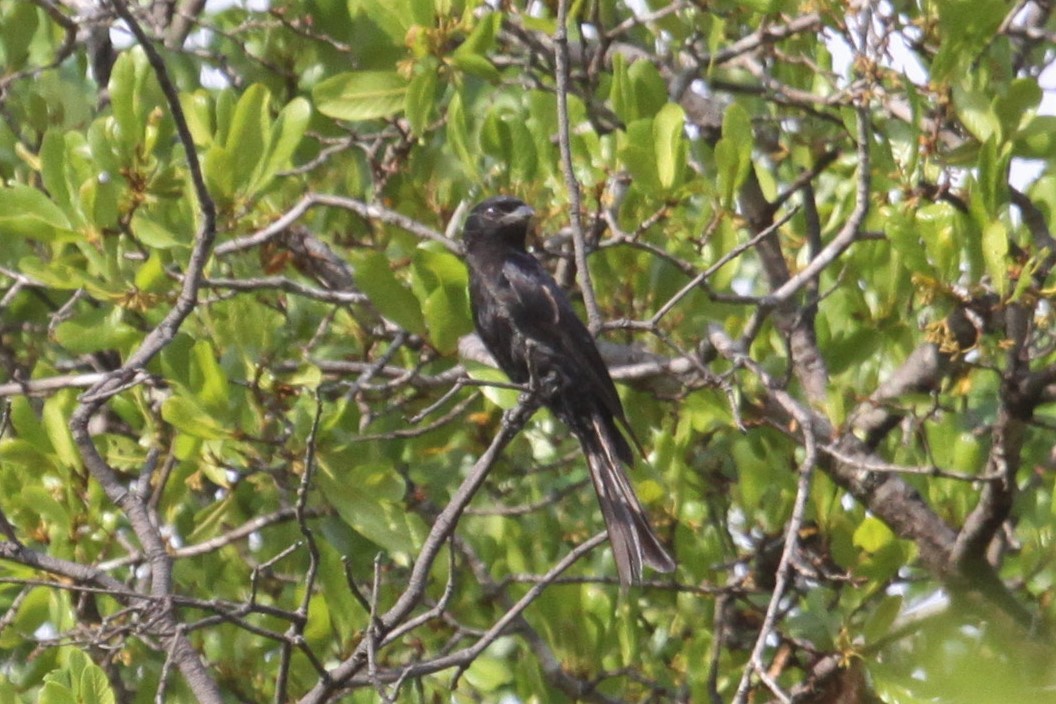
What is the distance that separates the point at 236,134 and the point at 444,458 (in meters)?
1.35

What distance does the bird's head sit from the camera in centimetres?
425

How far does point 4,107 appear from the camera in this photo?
16.8 ft

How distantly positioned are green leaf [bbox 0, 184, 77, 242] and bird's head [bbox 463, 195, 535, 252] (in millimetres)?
1277

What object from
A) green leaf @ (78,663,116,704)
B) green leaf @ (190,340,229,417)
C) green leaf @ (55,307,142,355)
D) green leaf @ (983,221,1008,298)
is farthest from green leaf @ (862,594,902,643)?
green leaf @ (55,307,142,355)

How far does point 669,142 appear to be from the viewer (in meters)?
3.80

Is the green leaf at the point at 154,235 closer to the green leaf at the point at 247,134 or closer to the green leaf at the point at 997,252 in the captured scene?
the green leaf at the point at 247,134

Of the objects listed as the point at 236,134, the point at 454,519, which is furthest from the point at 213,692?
the point at 236,134

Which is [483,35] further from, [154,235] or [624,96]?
[154,235]

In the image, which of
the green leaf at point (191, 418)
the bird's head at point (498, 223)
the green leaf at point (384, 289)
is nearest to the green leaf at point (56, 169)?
the green leaf at point (191, 418)

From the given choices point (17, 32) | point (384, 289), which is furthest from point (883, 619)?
point (17, 32)

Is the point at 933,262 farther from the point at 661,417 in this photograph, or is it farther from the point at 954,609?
the point at 954,609

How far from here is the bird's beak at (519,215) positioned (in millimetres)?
4238

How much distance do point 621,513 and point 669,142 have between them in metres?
1.08

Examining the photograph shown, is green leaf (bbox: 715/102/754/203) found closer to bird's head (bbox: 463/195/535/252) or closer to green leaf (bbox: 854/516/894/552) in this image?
bird's head (bbox: 463/195/535/252)
